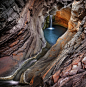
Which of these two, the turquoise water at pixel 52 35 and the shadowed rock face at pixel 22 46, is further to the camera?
the turquoise water at pixel 52 35

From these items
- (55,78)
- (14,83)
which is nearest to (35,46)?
(14,83)

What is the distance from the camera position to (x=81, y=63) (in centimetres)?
253

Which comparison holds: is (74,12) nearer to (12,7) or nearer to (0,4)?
(12,7)

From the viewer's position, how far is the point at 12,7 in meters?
5.27

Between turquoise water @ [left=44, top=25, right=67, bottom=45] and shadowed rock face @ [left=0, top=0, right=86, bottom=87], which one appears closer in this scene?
shadowed rock face @ [left=0, top=0, right=86, bottom=87]

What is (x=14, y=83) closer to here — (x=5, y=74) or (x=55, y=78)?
(x=5, y=74)

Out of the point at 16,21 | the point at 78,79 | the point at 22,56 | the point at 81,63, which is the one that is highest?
the point at 16,21

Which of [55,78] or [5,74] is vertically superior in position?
[55,78]

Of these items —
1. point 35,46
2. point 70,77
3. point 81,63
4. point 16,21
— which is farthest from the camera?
point 35,46

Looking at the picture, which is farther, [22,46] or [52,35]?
[52,35]

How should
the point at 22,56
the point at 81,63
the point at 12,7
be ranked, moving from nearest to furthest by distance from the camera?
1. the point at 81,63
2. the point at 12,7
3. the point at 22,56

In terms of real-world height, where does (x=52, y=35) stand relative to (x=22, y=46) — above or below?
above

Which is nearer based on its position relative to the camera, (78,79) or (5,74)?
(78,79)

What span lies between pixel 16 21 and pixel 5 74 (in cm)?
350
